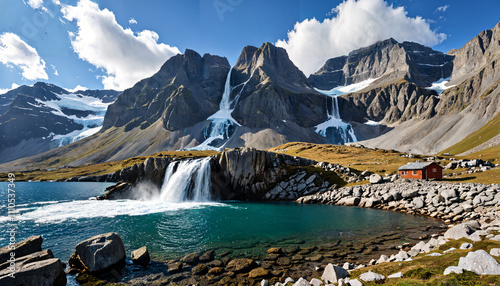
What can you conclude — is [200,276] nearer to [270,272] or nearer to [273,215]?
[270,272]

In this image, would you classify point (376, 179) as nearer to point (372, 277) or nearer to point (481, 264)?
point (481, 264)

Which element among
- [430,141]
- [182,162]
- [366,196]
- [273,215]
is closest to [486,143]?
[430,141]

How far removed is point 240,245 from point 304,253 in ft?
25.2

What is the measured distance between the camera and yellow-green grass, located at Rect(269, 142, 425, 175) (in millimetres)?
79500

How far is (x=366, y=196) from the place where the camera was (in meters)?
52.1

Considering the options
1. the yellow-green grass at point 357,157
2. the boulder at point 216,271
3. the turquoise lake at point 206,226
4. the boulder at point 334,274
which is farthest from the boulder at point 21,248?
the yellow-green grass at point 357,157

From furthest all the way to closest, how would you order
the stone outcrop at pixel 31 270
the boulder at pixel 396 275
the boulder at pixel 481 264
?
the stone outcrop at pixel 31 270, the boulder at pixel 396 275, the boulder at pixel 481 264

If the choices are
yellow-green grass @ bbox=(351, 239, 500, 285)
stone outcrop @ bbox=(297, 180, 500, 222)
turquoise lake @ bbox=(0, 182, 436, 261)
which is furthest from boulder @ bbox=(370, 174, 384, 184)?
yellow-green grass @ bbox=(351, 239, 500, 285)

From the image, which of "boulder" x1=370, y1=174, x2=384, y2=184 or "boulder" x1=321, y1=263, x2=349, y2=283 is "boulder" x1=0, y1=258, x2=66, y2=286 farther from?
"boulder" x1=370, y1=174, x2=384, y2=184

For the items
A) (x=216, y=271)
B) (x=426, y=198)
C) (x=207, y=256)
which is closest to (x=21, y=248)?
(x=207, y=256)

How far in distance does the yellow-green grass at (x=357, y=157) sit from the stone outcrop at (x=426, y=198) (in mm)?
18769

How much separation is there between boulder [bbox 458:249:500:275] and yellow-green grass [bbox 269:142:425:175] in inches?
2458

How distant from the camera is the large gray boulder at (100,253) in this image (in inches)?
802

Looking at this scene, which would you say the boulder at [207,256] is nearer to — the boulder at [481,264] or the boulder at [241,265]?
the boulder at [241,265]
